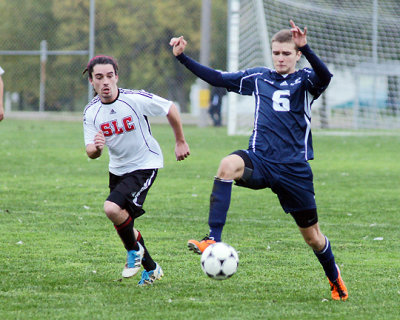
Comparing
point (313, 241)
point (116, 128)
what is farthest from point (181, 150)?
point (313, 241)

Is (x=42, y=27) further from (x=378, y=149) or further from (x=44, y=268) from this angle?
(x=44, y=268)

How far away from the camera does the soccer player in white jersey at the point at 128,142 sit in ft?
18.2

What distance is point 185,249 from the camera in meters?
6.90

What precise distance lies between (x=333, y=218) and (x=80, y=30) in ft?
98.0

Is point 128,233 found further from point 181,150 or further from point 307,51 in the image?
point 307,51

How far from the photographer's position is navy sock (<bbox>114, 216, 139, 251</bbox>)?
5.50 m

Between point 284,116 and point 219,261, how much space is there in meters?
1.18

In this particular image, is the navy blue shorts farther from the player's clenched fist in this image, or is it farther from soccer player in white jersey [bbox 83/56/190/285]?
the player's clenched fist

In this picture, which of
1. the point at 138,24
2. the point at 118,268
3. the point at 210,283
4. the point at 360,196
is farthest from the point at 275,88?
the point at 138,24

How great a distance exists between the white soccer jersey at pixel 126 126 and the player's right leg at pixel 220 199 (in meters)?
1.08

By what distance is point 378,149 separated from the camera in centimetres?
1869

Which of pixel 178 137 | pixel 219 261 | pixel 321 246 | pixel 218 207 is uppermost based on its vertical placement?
pixel 178 137

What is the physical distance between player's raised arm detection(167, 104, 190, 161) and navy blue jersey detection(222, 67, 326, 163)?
25.2 inches

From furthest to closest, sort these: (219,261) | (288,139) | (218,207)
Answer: (288,139)
(218,207)
(219,261)
